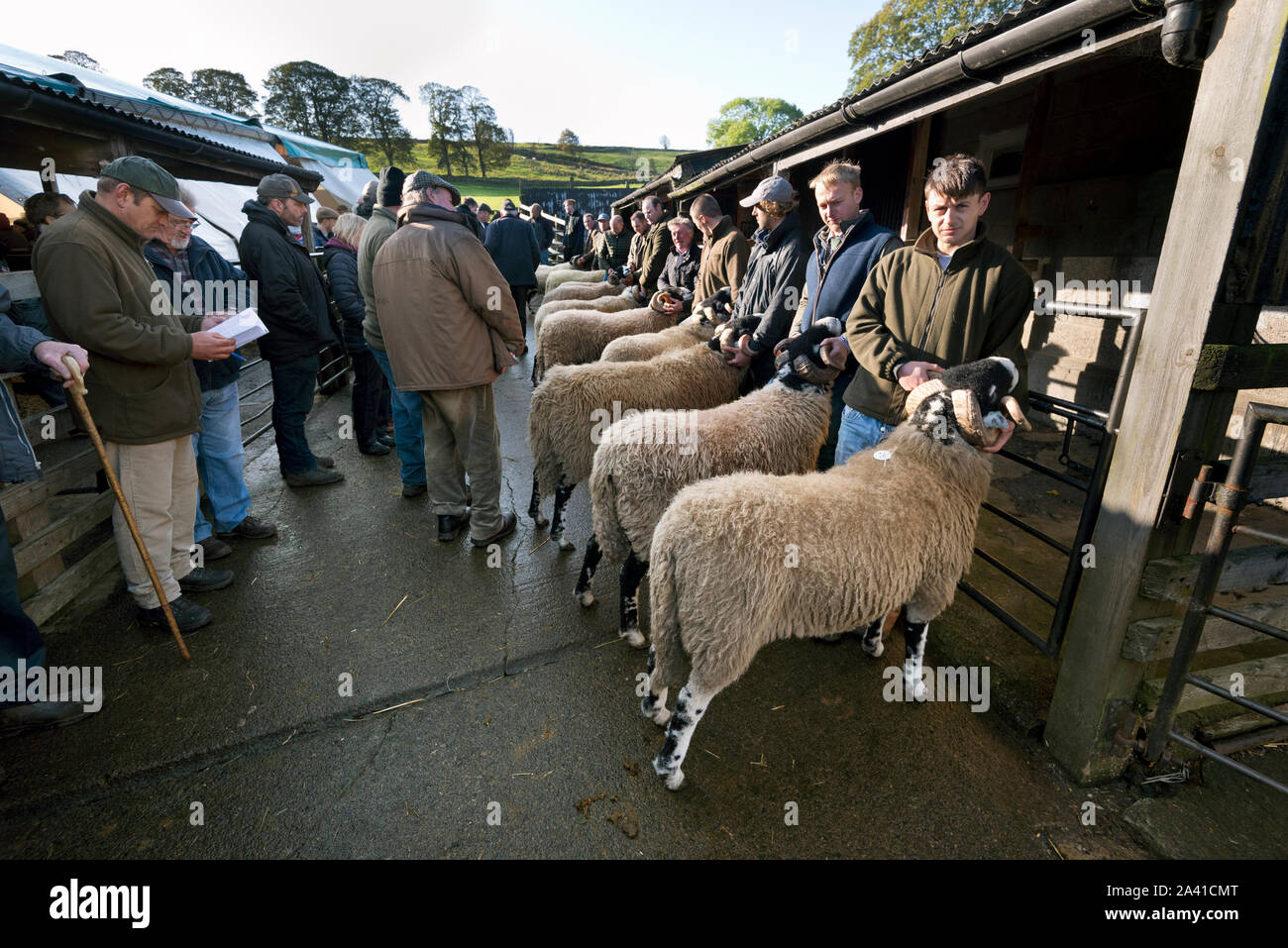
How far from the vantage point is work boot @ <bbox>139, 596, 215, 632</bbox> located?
10.6 ft

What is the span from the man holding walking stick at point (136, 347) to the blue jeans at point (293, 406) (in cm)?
152

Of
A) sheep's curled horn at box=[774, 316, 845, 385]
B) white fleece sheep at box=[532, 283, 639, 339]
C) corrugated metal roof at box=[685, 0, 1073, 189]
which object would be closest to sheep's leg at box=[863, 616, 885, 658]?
sheep's curled horn at box=[774, 316, 845, 385]

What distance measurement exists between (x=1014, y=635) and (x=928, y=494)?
54.2 inches

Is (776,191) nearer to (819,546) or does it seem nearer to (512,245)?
(819,546)

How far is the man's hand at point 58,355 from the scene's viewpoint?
2.46 metres

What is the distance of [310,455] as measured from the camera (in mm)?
5254

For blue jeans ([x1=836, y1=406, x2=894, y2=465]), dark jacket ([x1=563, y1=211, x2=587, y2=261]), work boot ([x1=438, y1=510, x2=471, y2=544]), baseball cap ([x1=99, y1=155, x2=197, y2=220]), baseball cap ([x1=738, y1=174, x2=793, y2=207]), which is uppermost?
dark jacket ([x1=563, y1=211, x2=587, y2=261])

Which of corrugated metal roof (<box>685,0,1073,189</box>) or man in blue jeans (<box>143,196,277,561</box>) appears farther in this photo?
man in blue jeans (<box>143,196,277,561</box>)

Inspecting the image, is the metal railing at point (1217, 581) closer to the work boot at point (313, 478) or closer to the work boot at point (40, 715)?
the work boot at point (40, 715)

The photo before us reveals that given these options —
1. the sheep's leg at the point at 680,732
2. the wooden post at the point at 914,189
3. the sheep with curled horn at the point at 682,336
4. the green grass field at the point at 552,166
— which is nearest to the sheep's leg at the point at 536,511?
the sheep with curled horn at the point at 682,336

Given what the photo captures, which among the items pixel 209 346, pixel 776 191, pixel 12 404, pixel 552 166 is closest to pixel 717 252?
pixel 776 191

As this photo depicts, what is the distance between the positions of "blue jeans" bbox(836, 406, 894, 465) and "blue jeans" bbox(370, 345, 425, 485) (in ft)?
11.1

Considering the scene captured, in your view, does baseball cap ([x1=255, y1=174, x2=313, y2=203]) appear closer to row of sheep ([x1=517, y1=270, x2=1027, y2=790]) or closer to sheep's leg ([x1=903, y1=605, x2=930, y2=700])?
row of sheep ([x1=517, y1=270, x2=1027, y2=790])
